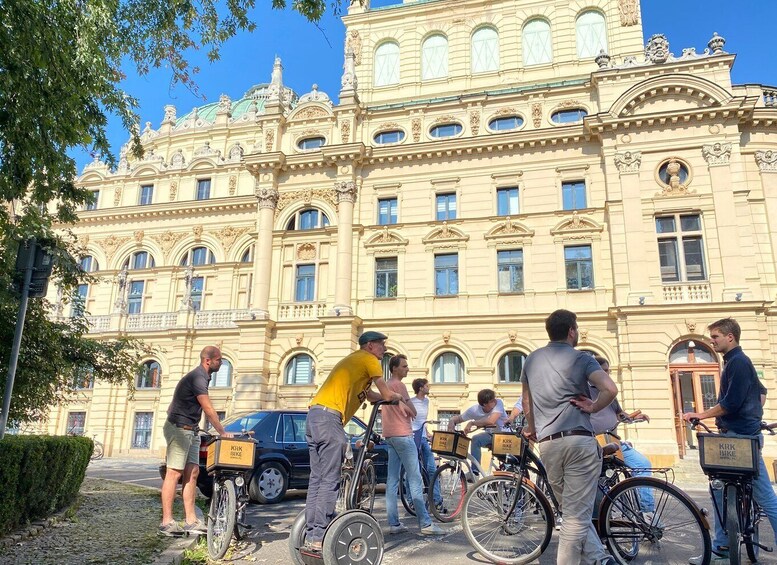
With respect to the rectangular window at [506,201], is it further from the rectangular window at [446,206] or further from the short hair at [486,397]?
the short hair at [486,397]

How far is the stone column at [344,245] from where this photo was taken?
78.6ft

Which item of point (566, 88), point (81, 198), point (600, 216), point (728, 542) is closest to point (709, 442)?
point (728, 542)

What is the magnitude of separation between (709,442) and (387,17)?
28.8m

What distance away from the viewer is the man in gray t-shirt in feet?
14.9

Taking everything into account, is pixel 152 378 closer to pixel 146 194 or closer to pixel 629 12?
pixel 146 194

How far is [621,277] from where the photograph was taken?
2139 cm

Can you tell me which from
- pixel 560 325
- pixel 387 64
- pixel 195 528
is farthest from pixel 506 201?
pixel 195 528

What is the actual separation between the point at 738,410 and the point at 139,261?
102 ft

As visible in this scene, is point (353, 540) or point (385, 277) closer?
point (353, 540)

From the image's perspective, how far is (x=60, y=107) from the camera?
21.0 ft

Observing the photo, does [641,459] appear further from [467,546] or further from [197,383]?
[197,383]

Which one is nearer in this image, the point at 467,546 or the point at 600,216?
the point at 467,546

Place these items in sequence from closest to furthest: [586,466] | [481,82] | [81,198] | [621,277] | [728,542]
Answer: [586,466] < [728,542] < [81,198] < [621,277] < [481,82]

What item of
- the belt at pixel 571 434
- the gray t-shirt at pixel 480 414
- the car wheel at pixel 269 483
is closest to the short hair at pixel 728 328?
the belt at pixel 571 434
